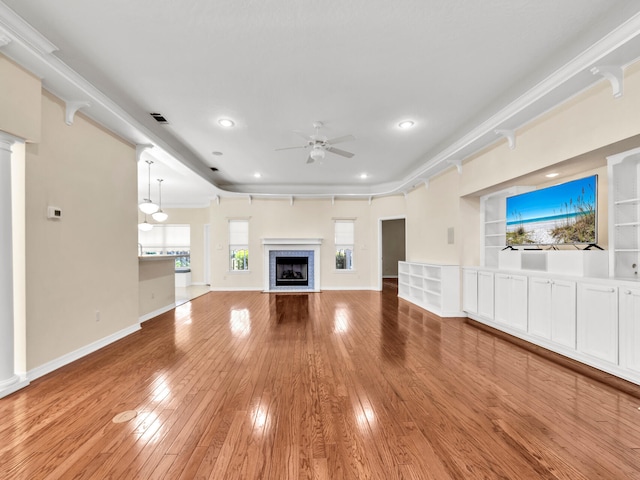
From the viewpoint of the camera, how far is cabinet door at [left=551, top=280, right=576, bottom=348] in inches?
124

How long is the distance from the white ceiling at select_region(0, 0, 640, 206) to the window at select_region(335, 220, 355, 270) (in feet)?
13.8

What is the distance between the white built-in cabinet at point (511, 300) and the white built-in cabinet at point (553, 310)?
0.11 meters

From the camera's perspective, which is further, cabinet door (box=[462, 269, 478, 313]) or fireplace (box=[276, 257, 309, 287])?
fireplace (box=[276, 257, 309, 287])

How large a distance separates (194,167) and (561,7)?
5843 millimetres

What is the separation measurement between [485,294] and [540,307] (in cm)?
107

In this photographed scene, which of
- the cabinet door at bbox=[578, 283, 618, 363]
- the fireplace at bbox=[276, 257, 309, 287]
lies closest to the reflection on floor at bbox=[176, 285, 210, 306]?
the fireplace at bbox=[276, 257, 309, 287]

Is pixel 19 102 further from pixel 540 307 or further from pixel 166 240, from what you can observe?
pixel 166 240

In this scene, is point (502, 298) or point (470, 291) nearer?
point (502, 298)

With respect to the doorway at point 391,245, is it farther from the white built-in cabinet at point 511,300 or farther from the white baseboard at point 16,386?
the white baseboard at point 16,386

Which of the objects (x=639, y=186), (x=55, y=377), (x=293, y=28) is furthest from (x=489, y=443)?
(x=55, y=377)

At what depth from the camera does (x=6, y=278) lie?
2449 millimetres

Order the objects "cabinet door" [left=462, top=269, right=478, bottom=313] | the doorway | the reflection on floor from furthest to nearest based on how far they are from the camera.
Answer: the doorway → the reflection on floor → "cabinet door" [left=462, top=269, right=478, bottom=313]

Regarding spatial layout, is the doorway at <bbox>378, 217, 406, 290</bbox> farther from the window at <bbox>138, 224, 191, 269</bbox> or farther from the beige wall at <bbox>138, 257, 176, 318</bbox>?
the beige wall at <bbox>138, 257, 176, 318</bbox>

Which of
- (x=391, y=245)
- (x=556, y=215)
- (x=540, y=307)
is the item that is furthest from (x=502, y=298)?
(x=391, y=245)
